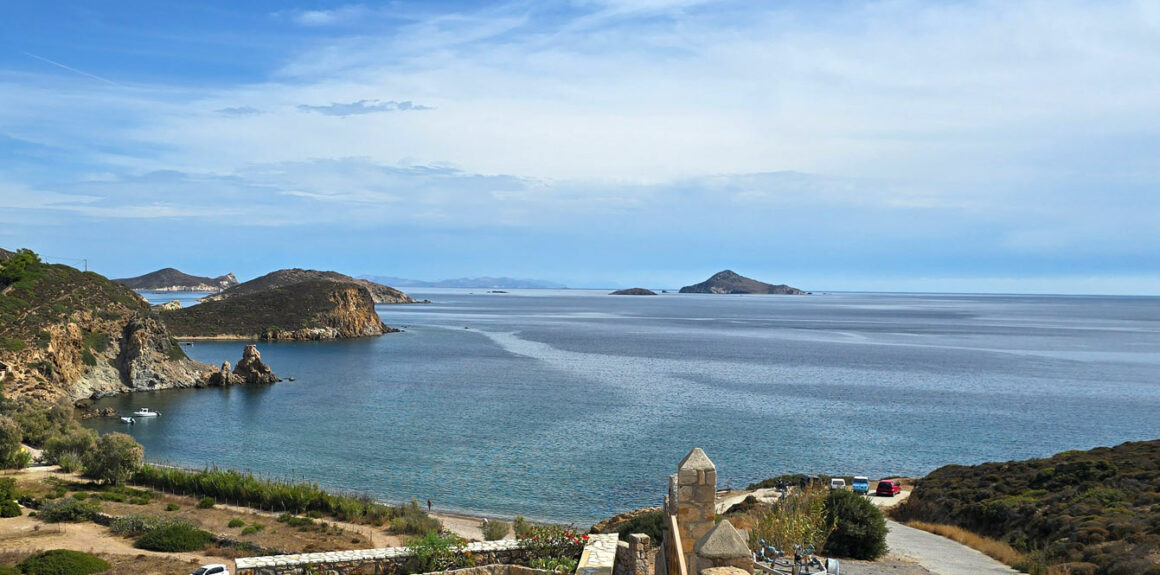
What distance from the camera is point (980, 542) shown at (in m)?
21.7

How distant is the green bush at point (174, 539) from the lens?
21281mm

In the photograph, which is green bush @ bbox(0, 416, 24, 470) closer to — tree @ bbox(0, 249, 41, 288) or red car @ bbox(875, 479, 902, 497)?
red car @ bbox(875, 479, 902, 497)

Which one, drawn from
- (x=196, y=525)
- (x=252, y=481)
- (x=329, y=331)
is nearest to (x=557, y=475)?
(x=252, y=481)

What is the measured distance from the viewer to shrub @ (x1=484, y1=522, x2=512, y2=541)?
23.3 m

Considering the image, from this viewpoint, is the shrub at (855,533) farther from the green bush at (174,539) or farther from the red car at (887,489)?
the green bush at (174,539)

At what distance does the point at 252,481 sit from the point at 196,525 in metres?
6.09

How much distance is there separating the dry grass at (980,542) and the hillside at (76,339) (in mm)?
55609

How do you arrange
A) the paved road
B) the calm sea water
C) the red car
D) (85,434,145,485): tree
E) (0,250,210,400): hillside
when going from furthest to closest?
(0,250,210,400): hillside < the calm sea water < the red car < (85,434,145,485): tree < the paved road

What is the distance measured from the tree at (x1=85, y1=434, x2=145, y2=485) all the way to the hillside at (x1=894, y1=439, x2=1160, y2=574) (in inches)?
1225

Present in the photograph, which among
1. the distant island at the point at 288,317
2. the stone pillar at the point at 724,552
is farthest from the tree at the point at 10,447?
the distant island at the point at 288,317

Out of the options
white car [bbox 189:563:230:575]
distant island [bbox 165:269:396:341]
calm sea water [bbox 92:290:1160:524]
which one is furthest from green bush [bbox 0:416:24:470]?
distant island [bbox 165:269:396:341]

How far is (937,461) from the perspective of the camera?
39.9 meters

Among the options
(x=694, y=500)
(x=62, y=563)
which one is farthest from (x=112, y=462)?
(x=694, y=500)

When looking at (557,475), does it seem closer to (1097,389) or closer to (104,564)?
(104,564)
